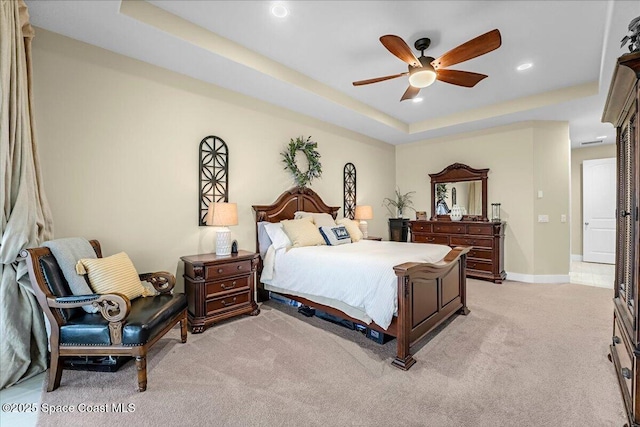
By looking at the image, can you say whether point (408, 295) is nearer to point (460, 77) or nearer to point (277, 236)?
point (277, 236)

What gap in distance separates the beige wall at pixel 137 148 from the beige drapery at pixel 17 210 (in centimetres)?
32

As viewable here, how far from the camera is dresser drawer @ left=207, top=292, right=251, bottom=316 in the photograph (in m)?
3.03

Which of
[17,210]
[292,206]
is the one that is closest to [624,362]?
[292,206]

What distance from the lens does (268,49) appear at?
3.17m

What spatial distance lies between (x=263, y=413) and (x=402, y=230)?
16.7 feet

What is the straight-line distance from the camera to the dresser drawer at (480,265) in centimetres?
497

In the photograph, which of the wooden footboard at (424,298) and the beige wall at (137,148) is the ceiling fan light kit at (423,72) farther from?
the beige wall at (137,148)

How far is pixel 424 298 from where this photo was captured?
2.63 meters

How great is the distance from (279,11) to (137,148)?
1951mm

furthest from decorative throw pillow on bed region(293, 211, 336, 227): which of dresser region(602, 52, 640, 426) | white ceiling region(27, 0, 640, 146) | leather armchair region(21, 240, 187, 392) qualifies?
dresser region(602, 52, 640, 426)

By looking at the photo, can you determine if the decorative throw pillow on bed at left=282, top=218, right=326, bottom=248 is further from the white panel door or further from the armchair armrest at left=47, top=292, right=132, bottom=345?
the white panel door

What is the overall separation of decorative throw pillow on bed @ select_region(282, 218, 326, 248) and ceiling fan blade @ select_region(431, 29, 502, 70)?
7.68ft

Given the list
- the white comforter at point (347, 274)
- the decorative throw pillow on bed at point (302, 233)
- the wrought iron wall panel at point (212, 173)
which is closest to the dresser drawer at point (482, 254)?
the white comforter at point (347, 274)

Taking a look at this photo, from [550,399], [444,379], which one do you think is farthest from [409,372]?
[550,399]
